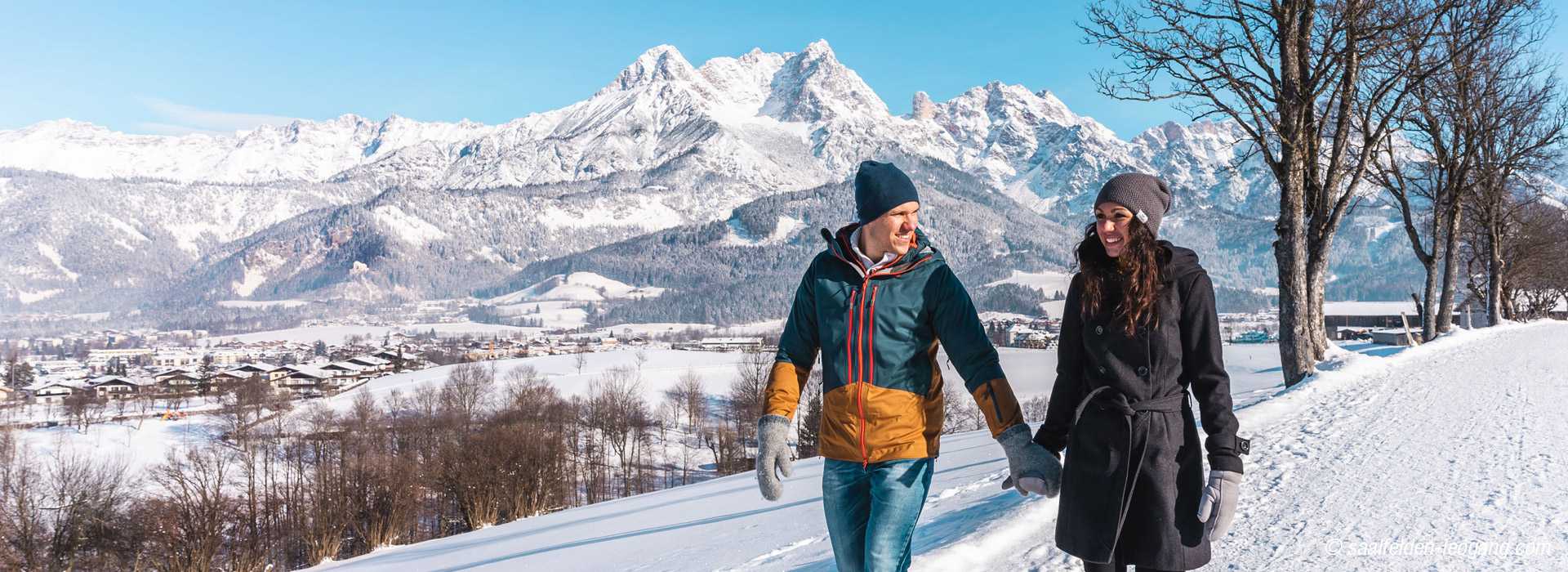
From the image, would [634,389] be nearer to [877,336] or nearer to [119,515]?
[119,515]

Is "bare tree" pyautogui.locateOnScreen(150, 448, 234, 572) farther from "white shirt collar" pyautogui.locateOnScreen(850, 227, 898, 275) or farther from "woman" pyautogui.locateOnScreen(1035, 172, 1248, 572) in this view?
"woman" pyautogui.locateOnScreen(1035, 172, 1248, 572)

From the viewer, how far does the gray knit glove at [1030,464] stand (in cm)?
289

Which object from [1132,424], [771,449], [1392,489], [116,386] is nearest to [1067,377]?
[1132,424]

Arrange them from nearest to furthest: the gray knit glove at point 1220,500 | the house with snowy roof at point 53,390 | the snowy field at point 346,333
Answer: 1. the gray knit glove at point 1220,500
2. the house with snowy roof at point 53,390
3. the snowy field at point 346,333

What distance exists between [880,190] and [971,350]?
2.21ft

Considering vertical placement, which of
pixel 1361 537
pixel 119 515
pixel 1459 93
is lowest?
pixel 119 515

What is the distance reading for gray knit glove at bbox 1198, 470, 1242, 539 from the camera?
8.61ft

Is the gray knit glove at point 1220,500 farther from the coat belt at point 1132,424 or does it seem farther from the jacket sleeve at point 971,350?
the jacket sleeve at point 971,350

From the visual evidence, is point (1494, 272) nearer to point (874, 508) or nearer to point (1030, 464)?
point (1030, 464)

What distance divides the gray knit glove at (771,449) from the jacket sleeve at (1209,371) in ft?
4.65

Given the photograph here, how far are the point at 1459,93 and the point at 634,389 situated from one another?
60315mm

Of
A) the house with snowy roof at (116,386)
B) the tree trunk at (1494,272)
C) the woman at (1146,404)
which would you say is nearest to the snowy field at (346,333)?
the house with snowy roof at (116,386)

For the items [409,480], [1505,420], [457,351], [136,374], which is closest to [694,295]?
[457,351]

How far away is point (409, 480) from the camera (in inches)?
1437
